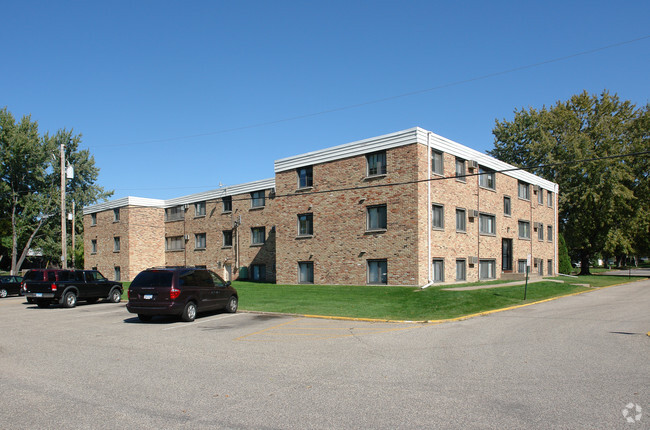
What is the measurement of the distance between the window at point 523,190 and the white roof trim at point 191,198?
1895 cm

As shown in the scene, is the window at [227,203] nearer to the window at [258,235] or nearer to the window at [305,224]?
the window at [258,235]

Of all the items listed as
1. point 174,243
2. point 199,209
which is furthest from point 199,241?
point 174,243

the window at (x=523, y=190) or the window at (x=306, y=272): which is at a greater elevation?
the window at (x=523, y=190)

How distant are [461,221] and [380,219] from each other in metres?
5.66

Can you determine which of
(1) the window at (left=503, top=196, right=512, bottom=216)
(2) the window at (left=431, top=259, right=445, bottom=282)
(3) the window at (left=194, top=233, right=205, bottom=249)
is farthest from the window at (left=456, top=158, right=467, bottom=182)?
(3) the window at (left=194, top=233, right=205, bottom=249)

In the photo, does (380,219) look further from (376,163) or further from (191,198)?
(191,198)

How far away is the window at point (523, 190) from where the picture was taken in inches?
1482

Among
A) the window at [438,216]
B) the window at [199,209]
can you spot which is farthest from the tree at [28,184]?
the window at [438,216]

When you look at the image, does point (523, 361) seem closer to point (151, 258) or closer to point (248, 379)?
point (248, 379)

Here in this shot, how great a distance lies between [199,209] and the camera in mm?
44375

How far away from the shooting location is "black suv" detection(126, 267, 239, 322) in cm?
1523

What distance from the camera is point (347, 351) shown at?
10508 mm

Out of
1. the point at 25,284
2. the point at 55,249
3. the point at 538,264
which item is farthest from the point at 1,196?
the point at 538,264

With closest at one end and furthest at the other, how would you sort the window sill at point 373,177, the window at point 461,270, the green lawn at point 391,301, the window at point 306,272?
1. the green lawn at point 391,301
2. the window sill at point 373,177
3. the window at point 461,270
4. the window at point 306,272
